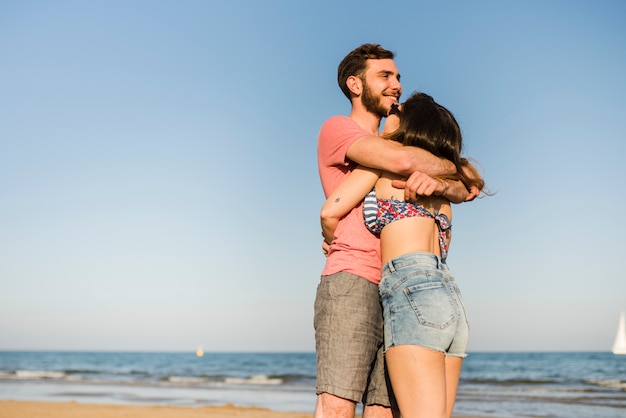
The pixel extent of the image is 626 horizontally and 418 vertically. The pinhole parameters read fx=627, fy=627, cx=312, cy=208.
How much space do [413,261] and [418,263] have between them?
0.02m

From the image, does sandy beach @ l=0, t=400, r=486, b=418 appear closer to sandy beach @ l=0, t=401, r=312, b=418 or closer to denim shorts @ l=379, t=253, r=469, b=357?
sandy beach @ l=0, t=401, r=312, b=418

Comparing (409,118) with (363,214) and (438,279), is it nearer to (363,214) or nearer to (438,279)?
(363,214)

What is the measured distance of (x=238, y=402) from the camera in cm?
1284

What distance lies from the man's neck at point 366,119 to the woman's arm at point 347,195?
1.57ft

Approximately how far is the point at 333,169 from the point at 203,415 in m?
7.72

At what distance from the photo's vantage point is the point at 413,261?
8.96ft

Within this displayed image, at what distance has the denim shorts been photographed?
2.62 m

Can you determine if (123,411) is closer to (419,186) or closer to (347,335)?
(347,335)

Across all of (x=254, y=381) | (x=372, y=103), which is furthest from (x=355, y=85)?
(x=254, y=381)

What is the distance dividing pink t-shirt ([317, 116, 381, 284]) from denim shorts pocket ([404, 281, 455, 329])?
0.32 metres

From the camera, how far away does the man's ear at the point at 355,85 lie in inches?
135

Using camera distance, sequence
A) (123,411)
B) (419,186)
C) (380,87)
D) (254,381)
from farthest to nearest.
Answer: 1. (254,381)
2. (123,411)
3. (380,87)
4. (419,186)

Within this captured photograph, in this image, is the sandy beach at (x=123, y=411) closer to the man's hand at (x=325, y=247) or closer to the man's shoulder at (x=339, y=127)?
the man's hand at (x=325, y=247)

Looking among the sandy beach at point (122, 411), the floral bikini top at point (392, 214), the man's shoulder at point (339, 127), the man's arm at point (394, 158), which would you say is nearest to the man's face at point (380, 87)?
the man's shoulder at point (339, 127)
